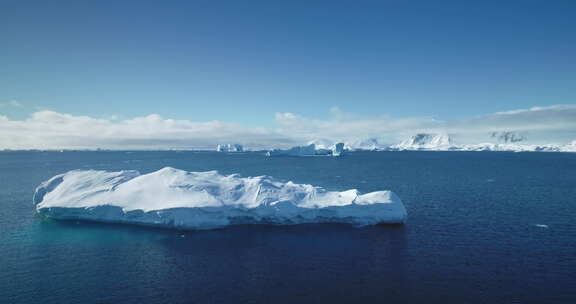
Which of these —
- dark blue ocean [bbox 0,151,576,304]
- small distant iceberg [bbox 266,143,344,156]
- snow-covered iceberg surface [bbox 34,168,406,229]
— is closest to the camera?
dark blue ocean [bbox 0,151,576,304]

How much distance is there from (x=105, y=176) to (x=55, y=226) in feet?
31.4

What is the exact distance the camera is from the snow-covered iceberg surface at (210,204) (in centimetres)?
3609

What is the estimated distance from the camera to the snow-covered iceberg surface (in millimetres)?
36094

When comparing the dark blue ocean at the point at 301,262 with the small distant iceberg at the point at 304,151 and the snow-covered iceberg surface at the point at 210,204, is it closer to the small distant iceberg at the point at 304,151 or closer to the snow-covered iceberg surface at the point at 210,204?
the snow-covered iceberg surface at the point at 210,204

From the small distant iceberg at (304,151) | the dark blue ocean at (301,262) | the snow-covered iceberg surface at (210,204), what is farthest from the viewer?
the small distant iceberg at (304,151)

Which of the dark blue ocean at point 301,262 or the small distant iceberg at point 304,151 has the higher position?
the small distant iceberg at point 304,151

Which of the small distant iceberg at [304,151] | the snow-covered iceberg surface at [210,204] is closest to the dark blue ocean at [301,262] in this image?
the snow-covered iceberg surface at [210,204]

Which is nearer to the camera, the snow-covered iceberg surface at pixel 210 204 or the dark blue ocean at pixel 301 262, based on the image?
the dark blue ocean at pixel 301 262

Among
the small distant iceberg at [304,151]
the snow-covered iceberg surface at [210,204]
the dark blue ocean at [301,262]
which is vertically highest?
the small distant iceberg at [304,151]

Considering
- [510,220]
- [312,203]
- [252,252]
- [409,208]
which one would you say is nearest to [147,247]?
[252,252]

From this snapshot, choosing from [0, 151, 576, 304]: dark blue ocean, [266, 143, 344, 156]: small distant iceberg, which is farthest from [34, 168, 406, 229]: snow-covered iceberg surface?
[266, 143, 344, 156]: small distant iceberg

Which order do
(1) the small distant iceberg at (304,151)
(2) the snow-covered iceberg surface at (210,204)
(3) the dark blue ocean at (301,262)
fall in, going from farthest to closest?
1. (1) the small distant iceberg at (304,151)
2. (2) the snow-covered iceberg surface at (210,204)
3. (3) the dark blue ocean at (301,262)

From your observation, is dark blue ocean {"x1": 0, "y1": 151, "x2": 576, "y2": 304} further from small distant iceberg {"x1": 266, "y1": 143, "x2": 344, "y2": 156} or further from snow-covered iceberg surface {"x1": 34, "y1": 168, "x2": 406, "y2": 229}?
small distant iceberg {"x1": 266, "y1": 143, "x2": 344, "y2": 156}

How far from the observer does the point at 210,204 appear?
3594cm
